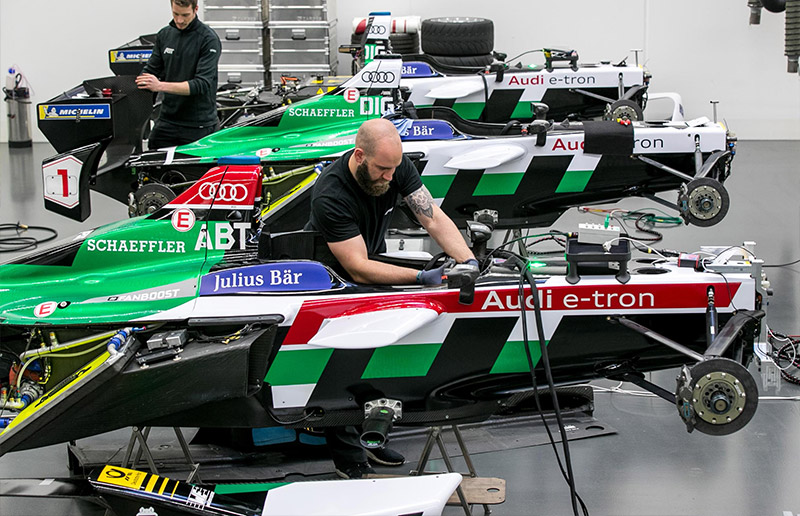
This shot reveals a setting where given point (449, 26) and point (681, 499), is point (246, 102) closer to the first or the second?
point (449, 26)

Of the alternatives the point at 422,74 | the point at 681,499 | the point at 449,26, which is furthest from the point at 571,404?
the point at 449,26

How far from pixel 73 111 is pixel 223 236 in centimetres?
256

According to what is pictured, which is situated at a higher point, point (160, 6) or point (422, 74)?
point (160, 6)

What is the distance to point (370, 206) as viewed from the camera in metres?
4.68

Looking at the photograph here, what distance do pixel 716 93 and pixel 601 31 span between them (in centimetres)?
160

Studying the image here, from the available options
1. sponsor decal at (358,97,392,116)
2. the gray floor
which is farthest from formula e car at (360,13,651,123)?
the gray floor

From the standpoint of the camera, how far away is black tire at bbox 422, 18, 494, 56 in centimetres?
1082

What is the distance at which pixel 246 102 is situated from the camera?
8750 millimetres

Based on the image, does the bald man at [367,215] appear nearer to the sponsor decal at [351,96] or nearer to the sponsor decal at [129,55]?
the sponsor decal at [351,96]

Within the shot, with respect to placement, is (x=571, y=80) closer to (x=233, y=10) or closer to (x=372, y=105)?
(x=372, y=105)

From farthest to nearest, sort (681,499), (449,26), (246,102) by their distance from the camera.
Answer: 1. (449,26)
2. (246,102)
3. (681,499)

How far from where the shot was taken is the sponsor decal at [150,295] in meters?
4.34

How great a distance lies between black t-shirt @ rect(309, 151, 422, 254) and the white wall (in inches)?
309

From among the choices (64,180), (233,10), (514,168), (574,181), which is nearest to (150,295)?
(64,180)
